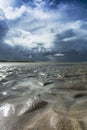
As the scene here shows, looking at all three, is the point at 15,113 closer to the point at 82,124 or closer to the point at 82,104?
the point at 82,124

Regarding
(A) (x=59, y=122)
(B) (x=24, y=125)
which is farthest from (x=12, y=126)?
(A) (x=59, y=122)

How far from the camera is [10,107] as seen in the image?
438 centimetres

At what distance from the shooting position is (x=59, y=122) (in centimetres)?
312

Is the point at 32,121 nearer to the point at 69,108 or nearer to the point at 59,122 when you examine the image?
the point at 59,122

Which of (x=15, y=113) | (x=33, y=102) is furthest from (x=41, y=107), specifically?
(x=15, y=113)

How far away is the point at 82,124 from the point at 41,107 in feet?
4.67

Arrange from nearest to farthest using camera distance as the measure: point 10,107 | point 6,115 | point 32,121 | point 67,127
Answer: point 67,127 < point 32,121 < point 6,115 < point 10,107

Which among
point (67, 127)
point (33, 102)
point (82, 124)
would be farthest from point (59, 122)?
point (33, 102)

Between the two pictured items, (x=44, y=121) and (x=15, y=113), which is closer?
(x=44, y=121)

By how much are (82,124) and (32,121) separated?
1.01 meters

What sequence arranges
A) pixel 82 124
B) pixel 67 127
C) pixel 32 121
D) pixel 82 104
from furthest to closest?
pixel 82 104, pixel 32 121, pixel 82 124, pixel 67 127

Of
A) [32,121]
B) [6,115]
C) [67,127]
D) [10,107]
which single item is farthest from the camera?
[10,107]

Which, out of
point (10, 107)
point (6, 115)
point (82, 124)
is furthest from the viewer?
point (10, 107)

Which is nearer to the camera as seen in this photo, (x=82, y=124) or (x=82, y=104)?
(x=82, y=124)
